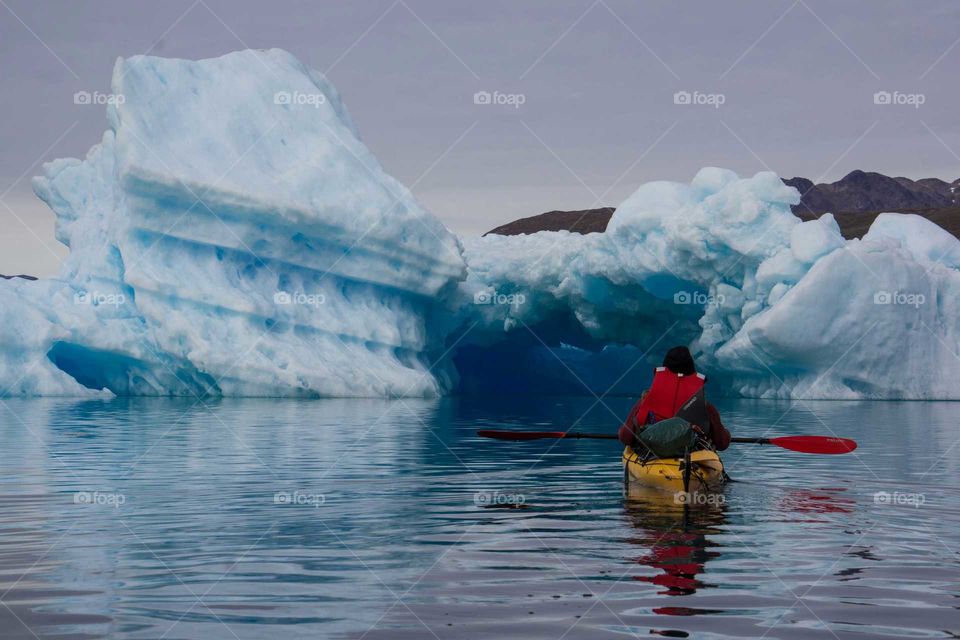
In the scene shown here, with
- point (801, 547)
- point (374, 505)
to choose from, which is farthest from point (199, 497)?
point (801, 547)

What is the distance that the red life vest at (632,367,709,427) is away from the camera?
34.4 feet

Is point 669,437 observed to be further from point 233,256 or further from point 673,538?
point 233,256

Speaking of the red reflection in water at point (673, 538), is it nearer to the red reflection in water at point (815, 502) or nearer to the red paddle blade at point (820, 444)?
the red reflection in water at point (815, 502)

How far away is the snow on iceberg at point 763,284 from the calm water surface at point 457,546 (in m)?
14.8

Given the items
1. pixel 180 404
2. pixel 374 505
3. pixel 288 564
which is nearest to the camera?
pixel 288 564

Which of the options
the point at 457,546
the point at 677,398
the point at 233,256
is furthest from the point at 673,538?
the point at 233,256

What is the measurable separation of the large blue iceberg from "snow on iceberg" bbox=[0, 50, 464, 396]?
0.20ft

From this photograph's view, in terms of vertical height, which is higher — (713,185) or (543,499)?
(713,185)

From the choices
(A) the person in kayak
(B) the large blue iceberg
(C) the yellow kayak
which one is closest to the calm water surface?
(C) the yellow kayak

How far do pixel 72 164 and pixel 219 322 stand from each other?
31.0 feet

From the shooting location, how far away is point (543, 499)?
33.5ft

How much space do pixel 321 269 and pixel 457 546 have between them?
2449 centimetres

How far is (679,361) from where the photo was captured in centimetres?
1042

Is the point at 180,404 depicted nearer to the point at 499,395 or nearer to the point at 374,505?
the point at 499,395
